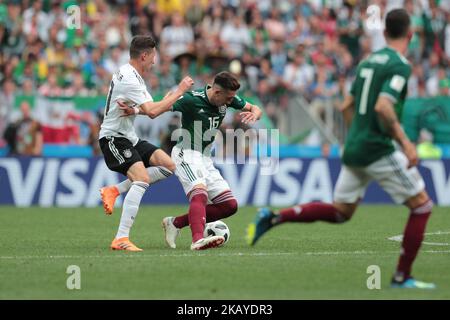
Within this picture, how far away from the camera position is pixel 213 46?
73.8 feet

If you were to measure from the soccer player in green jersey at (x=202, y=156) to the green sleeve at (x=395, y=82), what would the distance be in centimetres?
323

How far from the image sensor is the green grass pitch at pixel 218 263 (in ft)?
27.2

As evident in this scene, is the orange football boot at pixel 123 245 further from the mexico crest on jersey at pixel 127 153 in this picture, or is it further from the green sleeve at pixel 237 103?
the green sleeve at pixel 237 103

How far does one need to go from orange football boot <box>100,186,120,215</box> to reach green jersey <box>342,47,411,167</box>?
3547 millimetres

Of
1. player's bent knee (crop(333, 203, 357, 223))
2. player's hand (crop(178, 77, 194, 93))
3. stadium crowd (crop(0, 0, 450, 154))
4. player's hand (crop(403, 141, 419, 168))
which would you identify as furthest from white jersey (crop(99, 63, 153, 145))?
stadium crowd (crop(0, 0, 450, 154))

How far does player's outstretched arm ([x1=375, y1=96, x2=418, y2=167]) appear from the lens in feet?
27.2

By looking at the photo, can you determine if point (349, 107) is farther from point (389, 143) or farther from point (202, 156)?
point (202, 156)

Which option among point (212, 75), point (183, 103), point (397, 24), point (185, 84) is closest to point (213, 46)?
point (212, 75)

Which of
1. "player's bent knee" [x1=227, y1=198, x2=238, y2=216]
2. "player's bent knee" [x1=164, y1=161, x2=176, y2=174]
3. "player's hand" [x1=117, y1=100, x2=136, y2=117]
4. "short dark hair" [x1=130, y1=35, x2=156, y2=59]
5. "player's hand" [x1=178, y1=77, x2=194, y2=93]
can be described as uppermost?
"short dark hair" [x1=130, y1=35, x2=156, y2=59]

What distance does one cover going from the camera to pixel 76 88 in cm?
2089

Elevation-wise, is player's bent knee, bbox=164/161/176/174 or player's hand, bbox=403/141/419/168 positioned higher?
player's hand, bbox=403/141/419/168

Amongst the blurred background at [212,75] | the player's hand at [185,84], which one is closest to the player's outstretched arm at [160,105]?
the player's hand at [185,84]

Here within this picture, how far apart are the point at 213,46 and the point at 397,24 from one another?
14.0 m

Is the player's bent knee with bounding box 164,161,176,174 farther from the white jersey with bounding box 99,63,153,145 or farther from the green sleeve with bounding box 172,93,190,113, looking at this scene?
the green sleeve with bounding box 172,93,190,113
